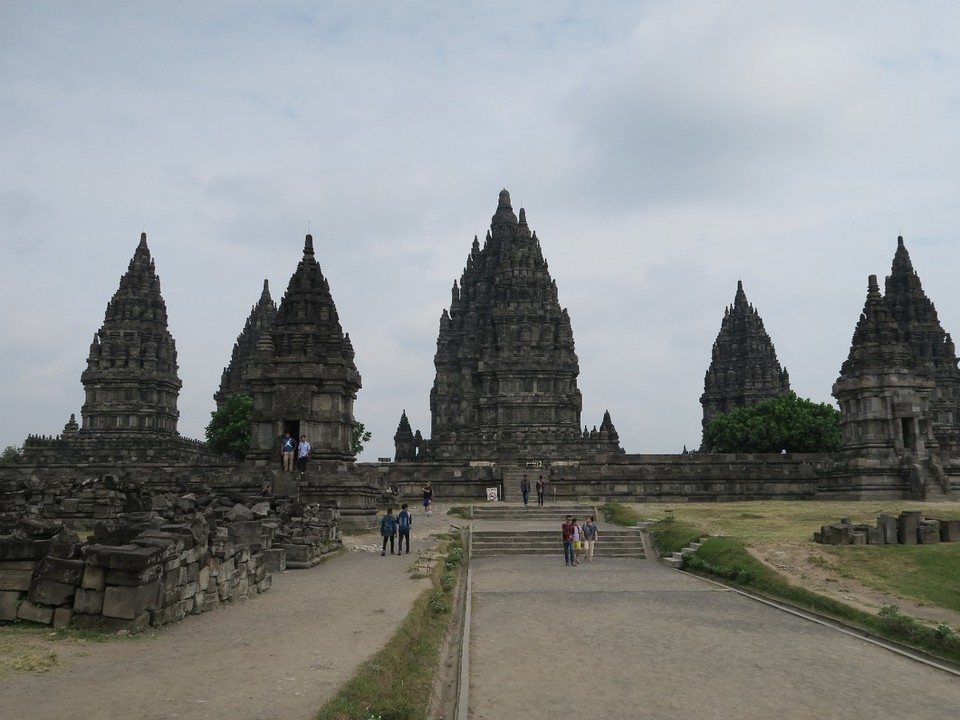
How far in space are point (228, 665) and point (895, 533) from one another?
17.0 meters

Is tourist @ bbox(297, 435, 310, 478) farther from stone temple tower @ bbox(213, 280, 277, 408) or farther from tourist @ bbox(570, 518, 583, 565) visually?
stone temple tower @ bbox(213, 280, 277, 408)

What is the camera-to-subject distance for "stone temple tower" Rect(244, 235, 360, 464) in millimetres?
28172

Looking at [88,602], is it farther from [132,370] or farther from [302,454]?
[132,370]

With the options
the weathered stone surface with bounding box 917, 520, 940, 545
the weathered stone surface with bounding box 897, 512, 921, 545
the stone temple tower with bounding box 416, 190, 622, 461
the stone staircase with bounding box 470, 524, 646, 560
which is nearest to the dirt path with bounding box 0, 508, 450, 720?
the stone staircase with bounding box 470, 524, 646, 560

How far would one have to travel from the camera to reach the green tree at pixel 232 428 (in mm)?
62656

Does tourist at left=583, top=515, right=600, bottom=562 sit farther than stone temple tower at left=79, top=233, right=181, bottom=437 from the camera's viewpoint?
No

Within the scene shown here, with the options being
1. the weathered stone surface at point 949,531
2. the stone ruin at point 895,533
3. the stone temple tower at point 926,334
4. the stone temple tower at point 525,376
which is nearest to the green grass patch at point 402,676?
the stone ruin at point 895,533

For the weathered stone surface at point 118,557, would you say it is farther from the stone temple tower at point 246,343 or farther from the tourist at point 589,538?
the stone temple tower at point 246,343

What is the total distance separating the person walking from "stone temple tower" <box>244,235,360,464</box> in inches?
17.2

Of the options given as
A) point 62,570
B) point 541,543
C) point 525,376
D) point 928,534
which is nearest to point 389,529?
point 541,543

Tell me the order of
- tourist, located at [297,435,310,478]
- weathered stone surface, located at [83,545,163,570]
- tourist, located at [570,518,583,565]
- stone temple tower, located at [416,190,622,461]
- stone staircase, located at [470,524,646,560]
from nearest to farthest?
1. weathered stone surface, located at [83,545,163,570]
2. tourist, located at [570,518,583,565]
3. stone staircase, located at [470,524,646,560]
4. tourist, located at [297,435,310,478]
5. stone temple tower, located at [416,190,622,461]

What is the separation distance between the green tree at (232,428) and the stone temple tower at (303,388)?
111ft

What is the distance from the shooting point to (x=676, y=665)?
32.5ft

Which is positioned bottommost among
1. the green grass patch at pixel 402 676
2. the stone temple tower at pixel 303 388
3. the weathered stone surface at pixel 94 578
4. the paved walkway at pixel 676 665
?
the paved walkway at pixel 676 665
